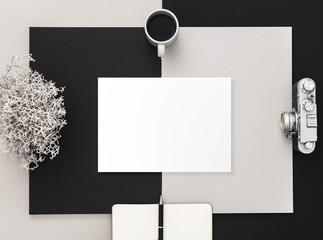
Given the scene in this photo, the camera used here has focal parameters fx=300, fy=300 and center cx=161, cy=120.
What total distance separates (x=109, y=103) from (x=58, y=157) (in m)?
0.30

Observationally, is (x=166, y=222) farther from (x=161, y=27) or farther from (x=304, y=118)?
(x=161, y=27)

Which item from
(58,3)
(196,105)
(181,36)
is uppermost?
(58,3)

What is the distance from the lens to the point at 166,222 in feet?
3.91

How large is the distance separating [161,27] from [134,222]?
2.55 feet

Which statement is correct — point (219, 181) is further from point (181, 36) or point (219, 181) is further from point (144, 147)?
point (181, 36)

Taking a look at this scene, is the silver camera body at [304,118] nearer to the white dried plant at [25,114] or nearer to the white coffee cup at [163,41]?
the white coffee cup at [163,41]

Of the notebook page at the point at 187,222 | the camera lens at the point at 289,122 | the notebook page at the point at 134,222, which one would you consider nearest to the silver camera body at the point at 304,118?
the camera lens at the point at 289,122

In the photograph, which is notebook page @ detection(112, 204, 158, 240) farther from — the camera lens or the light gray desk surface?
the camera lens

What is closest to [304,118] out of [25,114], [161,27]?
[161,27]

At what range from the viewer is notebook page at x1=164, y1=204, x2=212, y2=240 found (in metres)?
1.19

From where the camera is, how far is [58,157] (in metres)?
1.23

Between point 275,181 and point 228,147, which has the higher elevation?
point 228,147

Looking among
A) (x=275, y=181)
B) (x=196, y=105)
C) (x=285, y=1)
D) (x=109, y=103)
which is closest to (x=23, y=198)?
(x=109, y=103)

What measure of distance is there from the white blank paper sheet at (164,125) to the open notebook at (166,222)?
153mm
